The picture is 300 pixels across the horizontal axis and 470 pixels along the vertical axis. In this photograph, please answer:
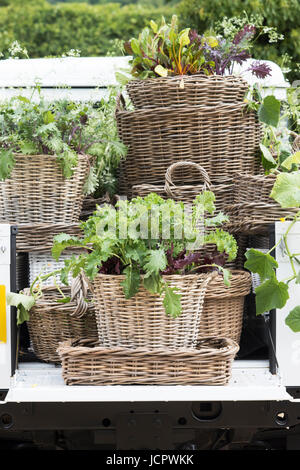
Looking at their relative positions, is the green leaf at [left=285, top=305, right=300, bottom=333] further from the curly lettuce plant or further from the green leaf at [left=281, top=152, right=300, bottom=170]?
the green leaf at [left=281, top=152, right=300, bottom=170]

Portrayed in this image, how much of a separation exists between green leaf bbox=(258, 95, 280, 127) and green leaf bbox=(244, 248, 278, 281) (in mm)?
710

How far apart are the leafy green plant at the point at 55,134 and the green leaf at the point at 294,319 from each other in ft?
3.46

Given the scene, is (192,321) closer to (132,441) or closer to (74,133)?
(132,441)

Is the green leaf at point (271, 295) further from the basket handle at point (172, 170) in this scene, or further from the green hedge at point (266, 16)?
the green hedge at point (266, 16)

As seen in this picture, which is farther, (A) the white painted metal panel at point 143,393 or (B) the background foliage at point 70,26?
(B) the background foliage at point 70,26

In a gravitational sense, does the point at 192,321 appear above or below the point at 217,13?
below

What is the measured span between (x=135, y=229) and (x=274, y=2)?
514 cm

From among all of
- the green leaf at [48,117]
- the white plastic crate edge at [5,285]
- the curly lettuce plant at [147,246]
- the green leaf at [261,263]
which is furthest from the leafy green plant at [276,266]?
the green leaf at [48,117]

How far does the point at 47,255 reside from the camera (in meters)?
2.99

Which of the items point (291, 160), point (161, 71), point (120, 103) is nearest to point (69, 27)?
point (120, 103)

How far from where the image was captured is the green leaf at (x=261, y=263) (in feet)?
7.86

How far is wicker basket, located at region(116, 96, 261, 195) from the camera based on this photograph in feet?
9.85

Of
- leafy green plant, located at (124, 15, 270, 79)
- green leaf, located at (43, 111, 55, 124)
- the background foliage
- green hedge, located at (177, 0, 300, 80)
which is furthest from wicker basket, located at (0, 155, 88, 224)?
the background foliage
